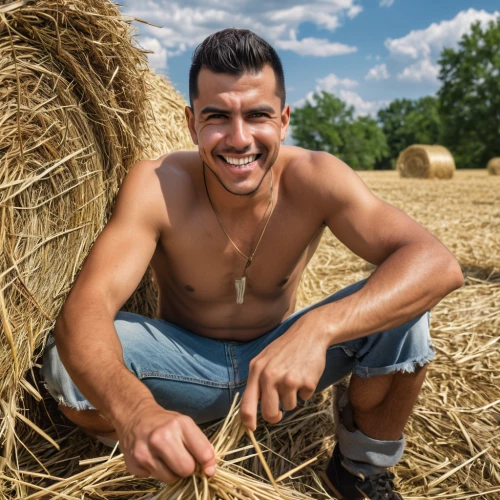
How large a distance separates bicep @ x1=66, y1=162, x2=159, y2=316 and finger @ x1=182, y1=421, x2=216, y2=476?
2.50 ft

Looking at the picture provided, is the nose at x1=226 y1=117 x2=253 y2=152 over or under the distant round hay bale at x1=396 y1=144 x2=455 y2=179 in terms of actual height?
over

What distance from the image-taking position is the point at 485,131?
135ft

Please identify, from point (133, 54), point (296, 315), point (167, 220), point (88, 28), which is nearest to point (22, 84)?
point (88, 28)

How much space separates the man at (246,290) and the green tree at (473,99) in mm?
43070

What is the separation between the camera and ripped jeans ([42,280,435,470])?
2070 millimetres

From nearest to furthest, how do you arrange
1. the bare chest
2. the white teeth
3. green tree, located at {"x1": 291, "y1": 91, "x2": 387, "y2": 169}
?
the white teeth
the bare chest
green tree, located at {"x1": 291, "y1": 91, "x2": 387, "y2": 169}

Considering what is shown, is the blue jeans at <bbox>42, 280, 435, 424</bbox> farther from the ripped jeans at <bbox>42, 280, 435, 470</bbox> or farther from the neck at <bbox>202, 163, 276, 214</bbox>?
the neck at <bbox>202, 163, 276, 214</bbox>

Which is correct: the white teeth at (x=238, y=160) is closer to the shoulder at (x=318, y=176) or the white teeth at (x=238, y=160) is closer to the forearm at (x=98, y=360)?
the shoulder at (x=318, y=176)

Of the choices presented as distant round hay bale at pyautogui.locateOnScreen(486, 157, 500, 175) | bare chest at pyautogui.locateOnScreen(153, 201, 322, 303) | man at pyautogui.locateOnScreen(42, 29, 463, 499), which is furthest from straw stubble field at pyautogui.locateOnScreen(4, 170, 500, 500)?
distant round hay bale at pyautogui.locateOnScreen(486, 157, 500, 175)

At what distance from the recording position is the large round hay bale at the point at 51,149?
2.01 metres

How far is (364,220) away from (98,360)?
1165 millimetres

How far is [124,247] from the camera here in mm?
2143

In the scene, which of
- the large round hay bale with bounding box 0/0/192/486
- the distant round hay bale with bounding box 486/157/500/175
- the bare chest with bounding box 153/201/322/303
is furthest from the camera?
the distant round hay bale with bounding box 486/157/500/175

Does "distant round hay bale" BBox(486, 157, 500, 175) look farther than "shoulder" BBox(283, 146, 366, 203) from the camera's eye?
Yes
